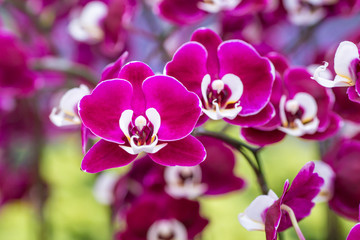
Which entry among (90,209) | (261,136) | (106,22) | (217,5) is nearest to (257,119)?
(261,136)

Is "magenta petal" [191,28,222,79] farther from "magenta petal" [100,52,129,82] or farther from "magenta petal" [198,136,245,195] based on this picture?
"magenta petal" [198,136,245,195]

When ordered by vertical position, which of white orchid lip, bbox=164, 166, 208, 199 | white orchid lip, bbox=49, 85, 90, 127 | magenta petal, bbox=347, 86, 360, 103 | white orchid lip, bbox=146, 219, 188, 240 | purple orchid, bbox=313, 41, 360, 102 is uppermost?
purple orchid, bbox=313, 41, 360, 102

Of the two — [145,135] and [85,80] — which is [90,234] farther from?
[145,135]

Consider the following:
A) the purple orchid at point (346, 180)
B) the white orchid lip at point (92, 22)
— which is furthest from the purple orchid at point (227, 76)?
the white orchid lip at point (92, 22)

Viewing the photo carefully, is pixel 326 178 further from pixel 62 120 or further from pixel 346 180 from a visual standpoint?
pixel 62 120

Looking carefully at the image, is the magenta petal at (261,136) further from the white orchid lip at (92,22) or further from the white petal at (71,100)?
the white orchid lip at (92,22)

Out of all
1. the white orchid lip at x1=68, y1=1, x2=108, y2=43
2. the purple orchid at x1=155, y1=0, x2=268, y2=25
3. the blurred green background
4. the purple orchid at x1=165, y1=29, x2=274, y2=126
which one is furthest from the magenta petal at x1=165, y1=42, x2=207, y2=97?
the blurred green background

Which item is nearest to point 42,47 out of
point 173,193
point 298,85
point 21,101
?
point 21,101
